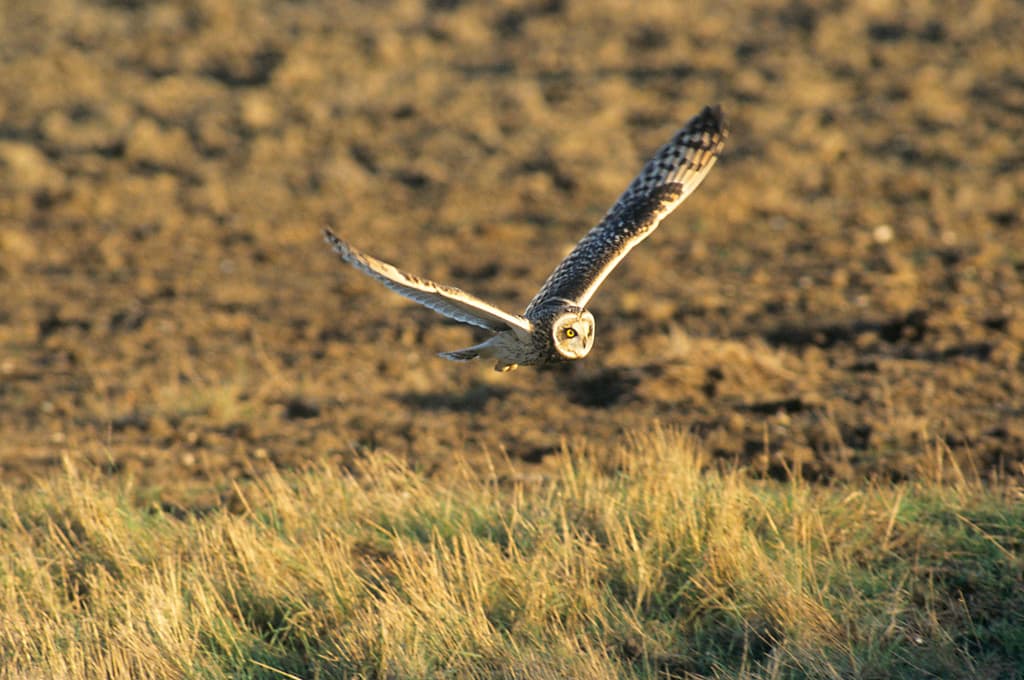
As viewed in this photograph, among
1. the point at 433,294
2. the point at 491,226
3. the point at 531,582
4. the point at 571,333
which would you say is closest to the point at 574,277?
the point at 571,333

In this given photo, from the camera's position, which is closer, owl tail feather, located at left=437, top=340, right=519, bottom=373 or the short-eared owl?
the short-eared owl

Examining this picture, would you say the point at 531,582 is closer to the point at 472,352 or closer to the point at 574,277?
the point at 472,352

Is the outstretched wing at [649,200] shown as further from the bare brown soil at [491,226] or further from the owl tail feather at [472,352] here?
the bare brown soil at [491,226]

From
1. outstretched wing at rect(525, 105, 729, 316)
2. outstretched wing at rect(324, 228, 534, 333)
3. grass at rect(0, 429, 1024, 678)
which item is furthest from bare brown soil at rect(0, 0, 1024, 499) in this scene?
outstretched wing at rect(324, 228, 534, 333)

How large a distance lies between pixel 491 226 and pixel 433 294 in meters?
9.42

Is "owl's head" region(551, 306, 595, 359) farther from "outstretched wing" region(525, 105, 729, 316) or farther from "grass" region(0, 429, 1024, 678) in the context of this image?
"grass" region(0, 429, 1024, 678)

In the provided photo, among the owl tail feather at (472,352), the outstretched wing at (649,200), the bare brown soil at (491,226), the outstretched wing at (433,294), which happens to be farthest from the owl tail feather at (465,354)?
the bare brown soil at (491,226)

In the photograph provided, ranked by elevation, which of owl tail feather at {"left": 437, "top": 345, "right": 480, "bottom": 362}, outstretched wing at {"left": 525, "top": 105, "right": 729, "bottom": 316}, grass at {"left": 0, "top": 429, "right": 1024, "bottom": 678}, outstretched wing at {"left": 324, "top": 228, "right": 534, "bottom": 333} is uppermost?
outstretched wing at {"left": 525, "top": 105, "right": 729, "bottom": 316}

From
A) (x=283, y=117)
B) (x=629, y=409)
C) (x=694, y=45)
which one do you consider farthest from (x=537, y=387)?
(x=694, y=45)

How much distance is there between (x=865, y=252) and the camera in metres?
13.5

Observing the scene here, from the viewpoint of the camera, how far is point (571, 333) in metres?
6.20

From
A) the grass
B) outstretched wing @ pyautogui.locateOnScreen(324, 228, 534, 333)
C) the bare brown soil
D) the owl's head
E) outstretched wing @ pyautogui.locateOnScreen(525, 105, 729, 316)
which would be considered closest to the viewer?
outstretched wing @ pyautogui.locateOnScreen(324, 228, 534, 333)

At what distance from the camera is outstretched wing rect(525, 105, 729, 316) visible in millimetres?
7039

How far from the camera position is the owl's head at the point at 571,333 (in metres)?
6.14
